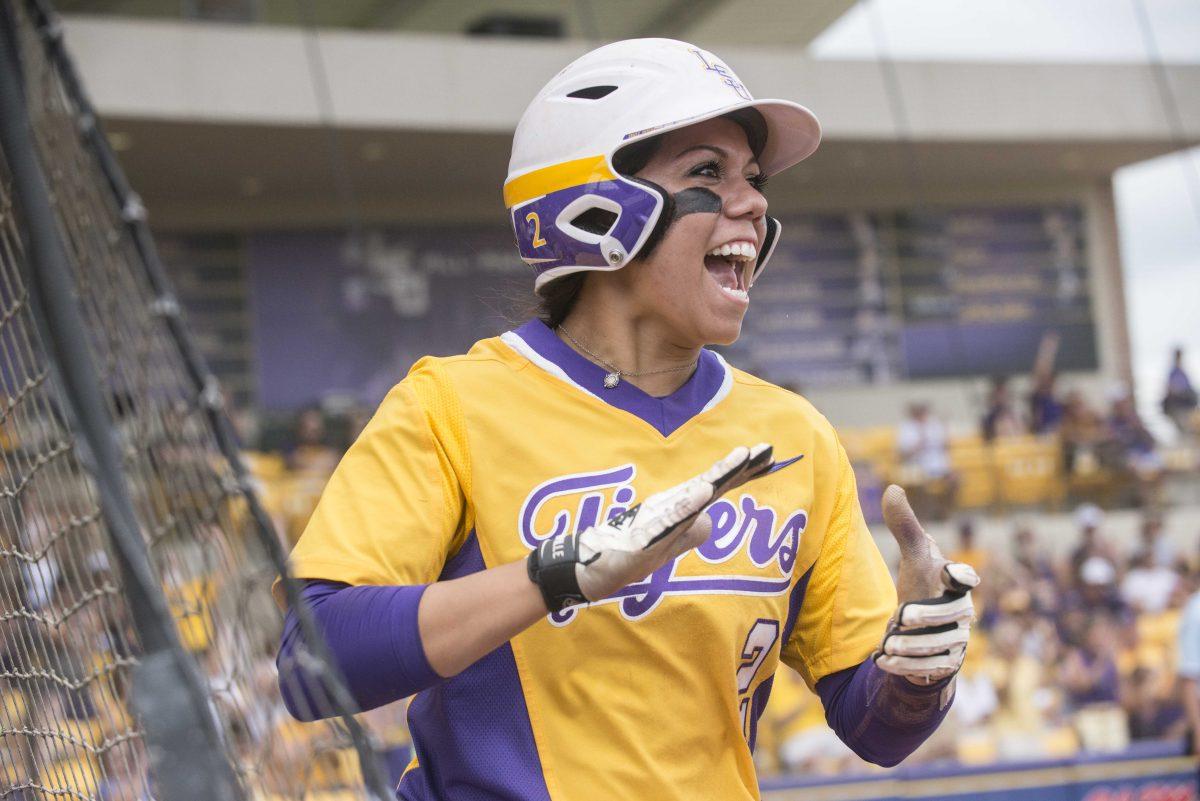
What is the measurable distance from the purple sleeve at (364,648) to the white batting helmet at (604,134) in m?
0.69

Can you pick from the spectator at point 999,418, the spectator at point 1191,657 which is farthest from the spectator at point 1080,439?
the spectator at point 1191,657

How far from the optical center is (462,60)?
47.6 ft

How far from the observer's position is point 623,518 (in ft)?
5.94

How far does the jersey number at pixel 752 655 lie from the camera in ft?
7.22

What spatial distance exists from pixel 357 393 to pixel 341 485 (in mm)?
14392

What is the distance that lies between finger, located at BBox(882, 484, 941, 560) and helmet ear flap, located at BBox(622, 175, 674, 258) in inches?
21.2

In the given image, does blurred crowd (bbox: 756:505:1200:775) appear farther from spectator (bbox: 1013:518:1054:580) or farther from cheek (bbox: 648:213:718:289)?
cheek (bbox: 648:213:718:289)

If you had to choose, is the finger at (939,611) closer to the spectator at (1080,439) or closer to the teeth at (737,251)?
the teeth at (737,251)

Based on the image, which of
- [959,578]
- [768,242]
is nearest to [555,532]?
[959,578]

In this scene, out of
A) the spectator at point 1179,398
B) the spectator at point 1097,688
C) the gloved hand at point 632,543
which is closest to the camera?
the gloved hand at point 632,543

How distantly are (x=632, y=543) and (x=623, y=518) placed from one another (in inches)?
2.3

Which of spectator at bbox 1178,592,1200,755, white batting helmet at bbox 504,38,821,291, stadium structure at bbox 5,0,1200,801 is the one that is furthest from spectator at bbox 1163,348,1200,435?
white batting helmet at bbox 504,38,821,291

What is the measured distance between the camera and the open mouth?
2.24 m

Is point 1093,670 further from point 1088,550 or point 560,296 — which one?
point 560,296
